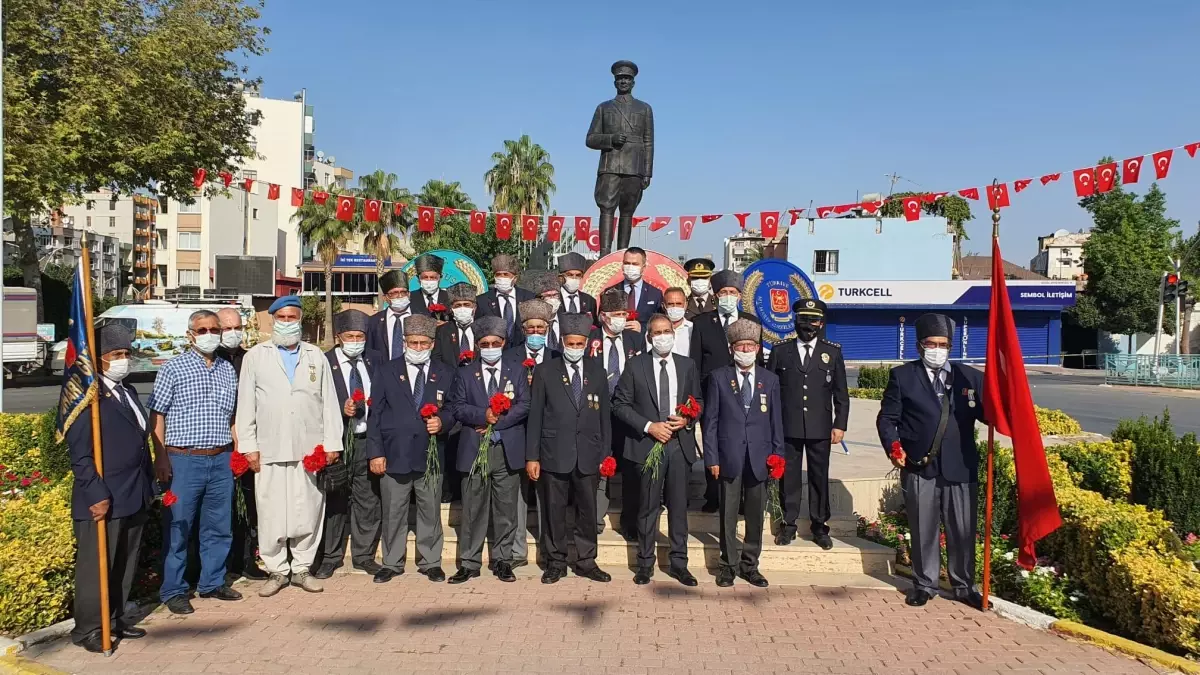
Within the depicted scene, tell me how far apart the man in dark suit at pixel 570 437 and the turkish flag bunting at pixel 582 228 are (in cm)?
1381

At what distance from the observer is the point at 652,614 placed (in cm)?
550

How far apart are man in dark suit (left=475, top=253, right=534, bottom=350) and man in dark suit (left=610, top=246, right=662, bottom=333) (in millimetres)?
998

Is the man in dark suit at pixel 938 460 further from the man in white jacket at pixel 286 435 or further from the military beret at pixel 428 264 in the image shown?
the military beret at pixel 428 264

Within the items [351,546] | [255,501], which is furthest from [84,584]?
[351,546]

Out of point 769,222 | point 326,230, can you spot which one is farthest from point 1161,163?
point 326,230

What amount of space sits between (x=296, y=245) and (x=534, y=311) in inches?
2461

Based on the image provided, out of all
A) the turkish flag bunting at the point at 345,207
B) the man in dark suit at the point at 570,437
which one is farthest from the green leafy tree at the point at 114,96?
the man in dark suit at the point at 570,437

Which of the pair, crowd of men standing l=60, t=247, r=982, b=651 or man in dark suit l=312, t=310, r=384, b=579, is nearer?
crowd of men standing l=60, t=247, r=982, b=651

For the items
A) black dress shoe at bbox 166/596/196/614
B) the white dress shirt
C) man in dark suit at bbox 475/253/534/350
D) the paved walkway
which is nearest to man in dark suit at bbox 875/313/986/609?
the paved walkway

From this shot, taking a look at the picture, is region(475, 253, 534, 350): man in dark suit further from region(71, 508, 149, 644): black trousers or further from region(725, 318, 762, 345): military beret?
region(71, 508, 149, 644): black trousers

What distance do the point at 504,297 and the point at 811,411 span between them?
3.26 meters

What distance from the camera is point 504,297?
8141 mm

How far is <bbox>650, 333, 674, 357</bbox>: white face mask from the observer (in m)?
6.16

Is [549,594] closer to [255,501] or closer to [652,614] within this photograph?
[652,614]
